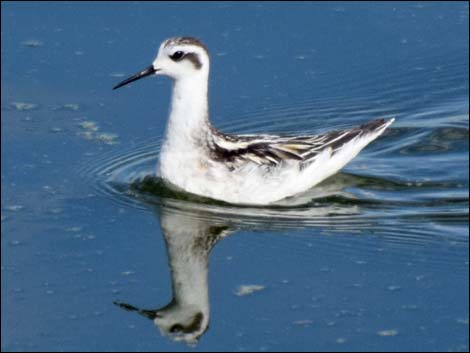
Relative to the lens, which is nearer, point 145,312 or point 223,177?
point 145,312

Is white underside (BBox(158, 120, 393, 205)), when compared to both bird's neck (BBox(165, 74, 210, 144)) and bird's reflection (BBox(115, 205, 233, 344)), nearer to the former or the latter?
bird's neck (BBox(165, 74, 210, 144))

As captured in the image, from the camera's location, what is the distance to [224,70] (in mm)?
16625

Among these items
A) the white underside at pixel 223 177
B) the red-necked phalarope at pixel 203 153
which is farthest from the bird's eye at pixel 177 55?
the white underside at pixel 223 177

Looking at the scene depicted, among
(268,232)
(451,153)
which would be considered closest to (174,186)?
(268,232)

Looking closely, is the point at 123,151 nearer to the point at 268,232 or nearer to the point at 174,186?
the point at 174,186

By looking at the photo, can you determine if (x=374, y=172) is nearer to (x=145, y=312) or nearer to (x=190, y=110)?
(x=190, y=110)

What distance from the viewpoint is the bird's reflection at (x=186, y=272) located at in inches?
477

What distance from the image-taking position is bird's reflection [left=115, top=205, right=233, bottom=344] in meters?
12.1

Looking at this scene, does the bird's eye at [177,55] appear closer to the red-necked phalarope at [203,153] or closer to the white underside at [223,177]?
the red-necked phalarope at [203,153]

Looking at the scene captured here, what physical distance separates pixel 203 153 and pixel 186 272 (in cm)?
150

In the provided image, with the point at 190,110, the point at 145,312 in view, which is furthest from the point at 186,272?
the point at 190,110

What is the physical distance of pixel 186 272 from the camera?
1301cm

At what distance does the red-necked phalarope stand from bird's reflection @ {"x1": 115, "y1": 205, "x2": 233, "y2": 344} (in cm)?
42

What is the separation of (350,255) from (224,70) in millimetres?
4198
